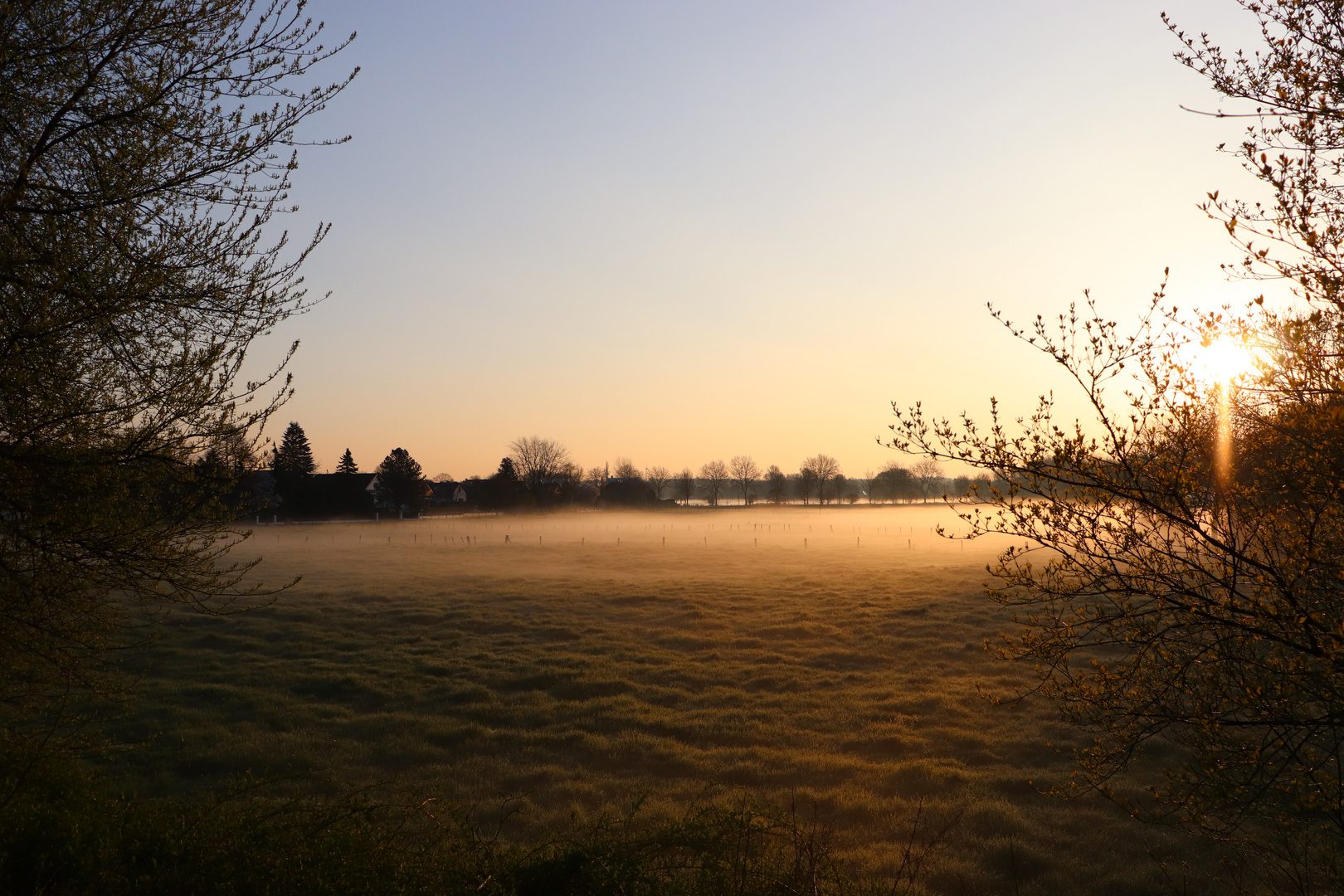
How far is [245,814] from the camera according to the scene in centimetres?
701

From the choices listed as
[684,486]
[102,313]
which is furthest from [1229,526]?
[684,486]

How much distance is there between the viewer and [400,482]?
92875 mm

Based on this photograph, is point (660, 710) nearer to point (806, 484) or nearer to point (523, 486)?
point (523, 486)

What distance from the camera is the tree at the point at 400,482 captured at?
92250 mm

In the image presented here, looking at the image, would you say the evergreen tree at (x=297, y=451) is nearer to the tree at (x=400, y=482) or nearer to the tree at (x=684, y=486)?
the tree at (x=400, y=482)

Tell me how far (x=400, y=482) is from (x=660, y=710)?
8382 centimetres

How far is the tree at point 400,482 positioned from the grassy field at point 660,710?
59265 mm

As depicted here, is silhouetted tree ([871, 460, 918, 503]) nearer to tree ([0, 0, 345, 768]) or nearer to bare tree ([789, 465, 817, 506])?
bare tree ([789, 465, 817, 506])

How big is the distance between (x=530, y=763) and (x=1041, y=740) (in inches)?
379

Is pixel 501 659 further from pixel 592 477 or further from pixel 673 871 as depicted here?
pixel 592 477

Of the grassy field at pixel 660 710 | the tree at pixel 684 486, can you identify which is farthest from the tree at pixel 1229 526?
the tree at pixel 684 486

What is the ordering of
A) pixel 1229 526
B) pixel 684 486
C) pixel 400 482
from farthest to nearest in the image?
1. pixel 684 486
2. pixel 400 482
3. pixel 1229 526

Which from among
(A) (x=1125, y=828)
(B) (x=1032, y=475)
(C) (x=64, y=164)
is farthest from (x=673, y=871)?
(C) (x=64, y=164)

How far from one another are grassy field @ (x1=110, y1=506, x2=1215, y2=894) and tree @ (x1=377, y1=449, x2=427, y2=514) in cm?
5927
